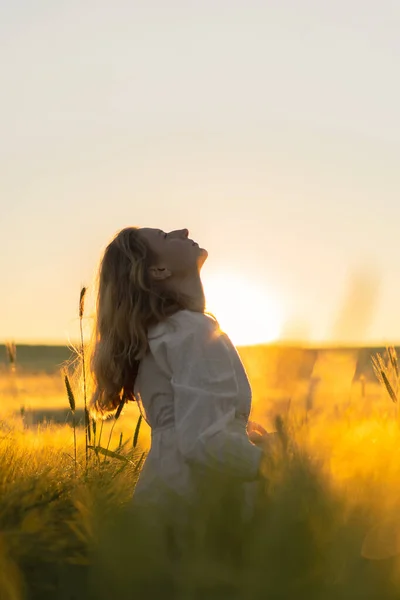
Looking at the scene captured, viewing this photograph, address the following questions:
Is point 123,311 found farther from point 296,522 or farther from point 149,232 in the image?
point 296,522

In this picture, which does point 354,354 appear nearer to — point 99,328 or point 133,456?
point 99,328

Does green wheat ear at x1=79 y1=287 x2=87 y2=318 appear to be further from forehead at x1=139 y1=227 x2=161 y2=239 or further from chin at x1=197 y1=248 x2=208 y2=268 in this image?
chin at x1=197 y1=248 x2=208 y2=268

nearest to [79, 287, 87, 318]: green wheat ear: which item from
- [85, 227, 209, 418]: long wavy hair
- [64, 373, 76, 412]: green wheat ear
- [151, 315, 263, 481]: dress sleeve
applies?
[85, 227, 209, 418]: long wavy hair

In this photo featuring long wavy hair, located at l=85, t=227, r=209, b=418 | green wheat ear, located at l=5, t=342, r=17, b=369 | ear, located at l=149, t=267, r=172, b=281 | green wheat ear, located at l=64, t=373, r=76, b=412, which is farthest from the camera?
green wheat ear, located at l=5, t=342, r=17, b=369

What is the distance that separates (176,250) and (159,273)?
0.11 meters

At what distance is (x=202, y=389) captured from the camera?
261cm

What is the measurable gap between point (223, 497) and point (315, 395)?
0.28 metres

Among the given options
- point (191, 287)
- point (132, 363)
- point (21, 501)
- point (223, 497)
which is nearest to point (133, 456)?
point (132, 363)

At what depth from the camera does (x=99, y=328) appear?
10.6ft

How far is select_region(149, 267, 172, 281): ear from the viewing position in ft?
10.3

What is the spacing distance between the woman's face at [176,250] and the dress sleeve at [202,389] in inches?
13.4

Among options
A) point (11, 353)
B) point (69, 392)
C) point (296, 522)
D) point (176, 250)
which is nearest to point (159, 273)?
point (176, 250)

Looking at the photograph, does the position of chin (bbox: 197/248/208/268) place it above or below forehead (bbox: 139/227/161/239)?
below

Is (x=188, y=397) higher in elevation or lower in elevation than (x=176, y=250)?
lower
